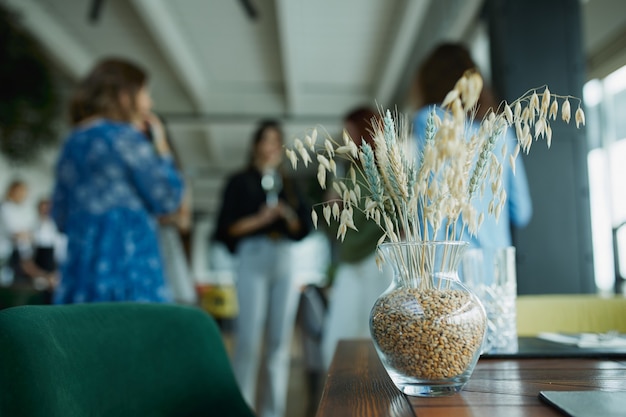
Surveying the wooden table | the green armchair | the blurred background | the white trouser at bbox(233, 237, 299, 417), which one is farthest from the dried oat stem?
the white trouser at bbox(233, 237, 299, 417)

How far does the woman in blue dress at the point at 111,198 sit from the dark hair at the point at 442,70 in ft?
2.88

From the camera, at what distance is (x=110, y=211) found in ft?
6.15

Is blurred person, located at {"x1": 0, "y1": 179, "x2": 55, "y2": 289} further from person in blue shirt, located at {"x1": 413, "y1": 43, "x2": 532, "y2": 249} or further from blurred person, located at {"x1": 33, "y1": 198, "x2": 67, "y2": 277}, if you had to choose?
person in blue shirt, located at {"x1": 413, "y1": 43, "x2": 532, "y2": 249}

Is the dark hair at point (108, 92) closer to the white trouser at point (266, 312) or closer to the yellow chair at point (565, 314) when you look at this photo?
the white trouser at point (266, 312)

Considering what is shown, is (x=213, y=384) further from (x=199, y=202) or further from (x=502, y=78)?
(x=199, y=202)

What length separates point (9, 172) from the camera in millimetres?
9203

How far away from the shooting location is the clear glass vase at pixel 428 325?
754 millimetres

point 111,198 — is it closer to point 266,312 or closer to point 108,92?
point 108,92

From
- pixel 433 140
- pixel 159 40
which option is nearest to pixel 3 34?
pixel 159 40

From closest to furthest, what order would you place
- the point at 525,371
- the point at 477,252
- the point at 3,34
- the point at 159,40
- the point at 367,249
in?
the point at 525,371
the point at 477,252
the point at 367,249
the point at 3,34
the point at 159,40

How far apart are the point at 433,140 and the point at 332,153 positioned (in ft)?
0.43

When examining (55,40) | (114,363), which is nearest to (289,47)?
(55,40)

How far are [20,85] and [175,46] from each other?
1.91 metres

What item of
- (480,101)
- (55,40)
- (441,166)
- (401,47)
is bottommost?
(441,166)
